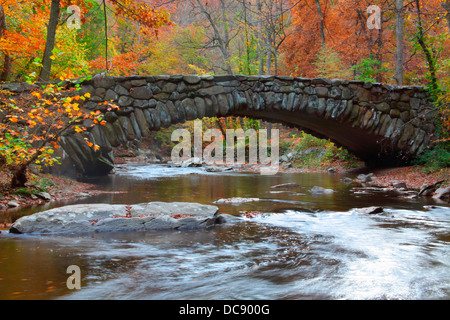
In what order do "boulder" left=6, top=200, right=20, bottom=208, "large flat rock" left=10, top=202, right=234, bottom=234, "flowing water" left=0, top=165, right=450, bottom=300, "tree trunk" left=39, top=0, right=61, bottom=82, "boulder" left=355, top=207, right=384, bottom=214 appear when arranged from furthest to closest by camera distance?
1. "tree trunk" left=39, top=0, right=61, bottom=82
2. "boulder" left=355, top=207, right=384, bottom=214
3. "boulder" left=6, top=200, right=20, bottom=208
4. "large flat rock" left=10, top=202, right=234, bottom=234
5. "flowing water" left=0, top=165, right=450, bottom=300

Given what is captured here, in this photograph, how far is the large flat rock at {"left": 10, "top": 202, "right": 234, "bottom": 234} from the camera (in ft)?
15.2

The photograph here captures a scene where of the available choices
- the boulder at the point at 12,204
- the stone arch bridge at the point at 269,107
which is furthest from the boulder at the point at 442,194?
the boulder at the point at 12,204

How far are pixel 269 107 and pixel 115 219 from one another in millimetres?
6387

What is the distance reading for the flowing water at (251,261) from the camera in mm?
2848

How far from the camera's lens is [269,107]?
10.2 meters

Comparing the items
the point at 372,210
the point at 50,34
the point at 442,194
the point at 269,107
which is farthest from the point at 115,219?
the point at 442,194

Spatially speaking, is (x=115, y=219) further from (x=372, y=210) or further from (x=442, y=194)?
(x=442, y=194)

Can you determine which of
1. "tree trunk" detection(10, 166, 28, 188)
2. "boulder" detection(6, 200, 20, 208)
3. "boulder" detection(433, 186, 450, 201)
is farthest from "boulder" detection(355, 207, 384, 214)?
"tree trunk" detection(10, 166, 28, 188)

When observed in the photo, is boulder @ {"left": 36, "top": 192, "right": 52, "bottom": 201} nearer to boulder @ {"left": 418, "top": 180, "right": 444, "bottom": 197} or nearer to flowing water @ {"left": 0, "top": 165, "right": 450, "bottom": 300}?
flowing water @ {"left": 0, "top": 165, "right": 450, "bottom": 300}

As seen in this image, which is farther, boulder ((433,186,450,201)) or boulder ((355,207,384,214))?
boulder ((433,186,450,201))

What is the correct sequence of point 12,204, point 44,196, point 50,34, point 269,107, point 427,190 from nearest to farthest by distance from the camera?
point 12,204
point 44,196
point 427,190
point 50,34
point 269,107

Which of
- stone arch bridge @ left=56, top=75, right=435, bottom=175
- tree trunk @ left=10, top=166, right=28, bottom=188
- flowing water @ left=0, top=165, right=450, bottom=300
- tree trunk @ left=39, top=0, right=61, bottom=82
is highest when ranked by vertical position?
tree trunk @ left=39, top=0, right=61, bottom=82

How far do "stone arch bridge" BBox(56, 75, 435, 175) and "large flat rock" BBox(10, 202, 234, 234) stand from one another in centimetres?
403
